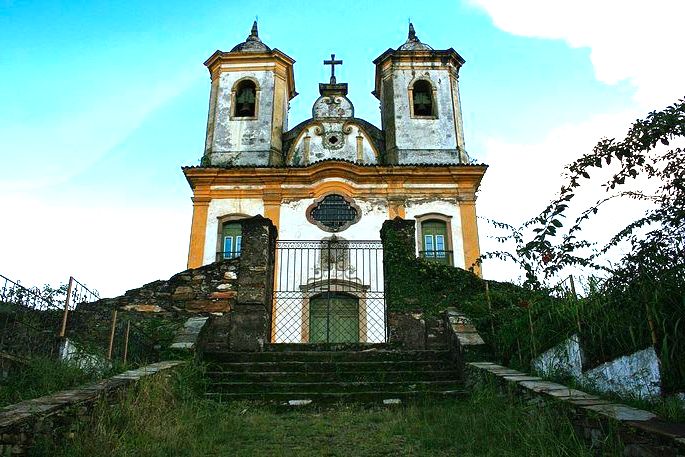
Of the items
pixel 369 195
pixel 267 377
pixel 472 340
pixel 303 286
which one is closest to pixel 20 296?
pixel 267 377

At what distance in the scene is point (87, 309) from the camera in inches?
396

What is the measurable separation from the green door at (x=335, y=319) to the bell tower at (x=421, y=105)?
211 inches

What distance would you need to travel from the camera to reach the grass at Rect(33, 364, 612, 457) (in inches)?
170

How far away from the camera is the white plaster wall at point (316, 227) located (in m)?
16.9

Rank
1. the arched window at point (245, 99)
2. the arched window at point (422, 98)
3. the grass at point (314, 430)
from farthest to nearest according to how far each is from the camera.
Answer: the arched window at point (422, 98) < the arched window at point (245, 99) < the grass at point (314, 430)

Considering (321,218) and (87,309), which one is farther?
(321,218)

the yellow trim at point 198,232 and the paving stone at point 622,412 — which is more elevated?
the yellow trim at point 198,232

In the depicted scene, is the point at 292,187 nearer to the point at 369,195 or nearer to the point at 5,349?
the point at 369,195

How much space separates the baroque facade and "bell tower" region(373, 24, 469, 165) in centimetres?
4

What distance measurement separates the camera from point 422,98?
66.5ft

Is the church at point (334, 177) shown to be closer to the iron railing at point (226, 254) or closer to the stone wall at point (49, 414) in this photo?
the iron railing at point (226, 254)

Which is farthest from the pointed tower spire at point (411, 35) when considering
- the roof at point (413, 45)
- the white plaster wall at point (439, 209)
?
the white plaster wall at point (439, 209)

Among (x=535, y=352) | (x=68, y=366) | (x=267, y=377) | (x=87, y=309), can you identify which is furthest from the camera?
(x=87, y=309)

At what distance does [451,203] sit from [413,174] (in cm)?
145
